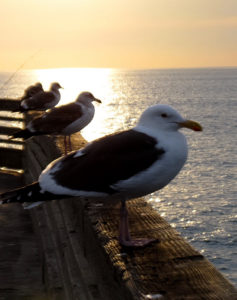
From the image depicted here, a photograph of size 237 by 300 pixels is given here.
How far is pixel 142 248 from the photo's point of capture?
3.61m

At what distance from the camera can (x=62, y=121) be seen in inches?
324

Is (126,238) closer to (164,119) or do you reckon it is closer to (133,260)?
(133,260)

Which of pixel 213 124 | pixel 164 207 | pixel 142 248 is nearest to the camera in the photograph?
pixel 142 248

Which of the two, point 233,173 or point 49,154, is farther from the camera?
point 233,173

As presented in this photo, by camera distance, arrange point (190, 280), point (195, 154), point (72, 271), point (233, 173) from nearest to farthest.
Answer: point (190, 280), point (72, 271), point (233, 173), point (195, 154)

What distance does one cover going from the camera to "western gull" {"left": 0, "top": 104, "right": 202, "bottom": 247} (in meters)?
3.67

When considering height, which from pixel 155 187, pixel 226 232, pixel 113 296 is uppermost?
pixel 155 187

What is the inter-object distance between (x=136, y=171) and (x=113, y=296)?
0.88 m

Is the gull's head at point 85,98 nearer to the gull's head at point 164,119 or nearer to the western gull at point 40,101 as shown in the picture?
the western gull at point 40,101

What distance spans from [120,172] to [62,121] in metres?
4.67

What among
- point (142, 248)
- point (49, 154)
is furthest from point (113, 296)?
point (49, 154)

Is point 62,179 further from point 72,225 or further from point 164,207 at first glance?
point 164,207

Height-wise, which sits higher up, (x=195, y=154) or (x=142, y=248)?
(x=195, y=154)

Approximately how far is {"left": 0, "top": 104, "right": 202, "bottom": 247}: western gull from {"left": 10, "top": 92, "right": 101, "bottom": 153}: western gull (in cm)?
416
